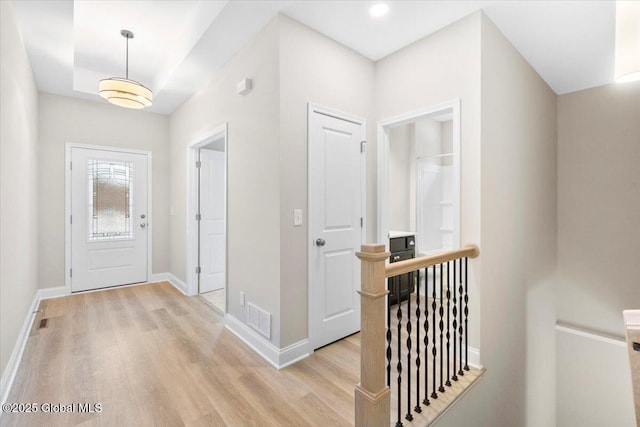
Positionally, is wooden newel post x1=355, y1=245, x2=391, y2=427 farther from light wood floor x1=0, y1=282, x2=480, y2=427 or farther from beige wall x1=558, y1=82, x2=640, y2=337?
beige wall x1=558, y1=82, x2=640, y2=337

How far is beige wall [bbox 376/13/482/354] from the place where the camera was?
86.8 inches

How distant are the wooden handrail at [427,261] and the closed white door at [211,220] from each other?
3219 millimetres

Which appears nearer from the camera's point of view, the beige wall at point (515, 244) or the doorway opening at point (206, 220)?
the beige wall at point (515, 244)

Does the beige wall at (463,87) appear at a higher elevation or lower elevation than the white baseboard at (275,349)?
higher

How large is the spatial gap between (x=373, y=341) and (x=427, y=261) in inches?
25.9

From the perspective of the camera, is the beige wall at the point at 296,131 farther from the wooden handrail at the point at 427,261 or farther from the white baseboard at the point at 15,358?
the white baseboard at the point at 15,358

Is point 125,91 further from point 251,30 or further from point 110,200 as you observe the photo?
point 110,200

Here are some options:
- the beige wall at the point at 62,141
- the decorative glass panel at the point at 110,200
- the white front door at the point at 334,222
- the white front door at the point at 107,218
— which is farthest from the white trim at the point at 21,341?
the white front door at the point at 334,222

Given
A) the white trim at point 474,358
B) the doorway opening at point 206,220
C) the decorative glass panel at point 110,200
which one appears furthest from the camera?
the decorative glass panel at point 110,200

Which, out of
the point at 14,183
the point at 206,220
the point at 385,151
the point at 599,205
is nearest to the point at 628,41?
the point at 385,151

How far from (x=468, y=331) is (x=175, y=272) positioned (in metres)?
4.14

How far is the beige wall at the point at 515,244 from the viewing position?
2262 millimetres

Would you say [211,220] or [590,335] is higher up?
[211,220]

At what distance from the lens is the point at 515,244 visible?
266cm
